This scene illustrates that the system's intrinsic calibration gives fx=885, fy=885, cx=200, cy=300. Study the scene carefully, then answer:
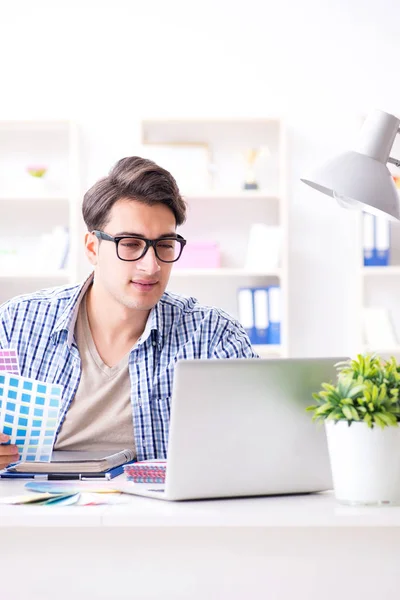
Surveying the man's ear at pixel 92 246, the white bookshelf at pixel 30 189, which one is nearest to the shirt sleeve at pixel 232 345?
the man's ear at pixel 92 246

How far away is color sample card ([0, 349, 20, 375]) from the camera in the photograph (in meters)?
1.97

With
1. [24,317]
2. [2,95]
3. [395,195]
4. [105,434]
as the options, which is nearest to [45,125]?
[2,95]

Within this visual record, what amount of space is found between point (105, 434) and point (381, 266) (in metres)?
2.42

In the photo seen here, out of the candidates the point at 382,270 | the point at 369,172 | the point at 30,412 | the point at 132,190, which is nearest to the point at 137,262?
the point at 132,190

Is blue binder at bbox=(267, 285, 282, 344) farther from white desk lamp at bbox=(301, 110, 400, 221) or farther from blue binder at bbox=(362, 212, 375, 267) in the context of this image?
white desk lamp at bbox=(301, 110, 400, 221)

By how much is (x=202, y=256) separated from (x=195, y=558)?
3.04m

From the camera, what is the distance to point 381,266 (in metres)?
4.13

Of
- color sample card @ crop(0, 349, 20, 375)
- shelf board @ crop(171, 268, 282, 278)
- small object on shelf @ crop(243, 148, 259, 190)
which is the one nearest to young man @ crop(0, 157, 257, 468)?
color sample card @ crop(0, 349, 20, 375)

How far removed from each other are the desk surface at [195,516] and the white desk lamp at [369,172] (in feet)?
1.65

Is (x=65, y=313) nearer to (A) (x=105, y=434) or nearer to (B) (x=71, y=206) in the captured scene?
(A) (x=105, y=434)

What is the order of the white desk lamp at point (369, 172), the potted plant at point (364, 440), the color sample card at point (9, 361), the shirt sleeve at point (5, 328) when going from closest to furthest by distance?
the potted plant at point (364, 440) < the white desk lamp at point (369, 172) < the color sample card at point (9, 361) < the shirt sleeve at point (5, 328)

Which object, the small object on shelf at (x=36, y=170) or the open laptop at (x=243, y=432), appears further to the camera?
the small object on shelf at (x=36, y=170)

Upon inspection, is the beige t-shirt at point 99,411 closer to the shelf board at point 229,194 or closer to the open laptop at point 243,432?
the open laptop at point 243,432

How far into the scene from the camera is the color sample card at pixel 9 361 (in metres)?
1.97
